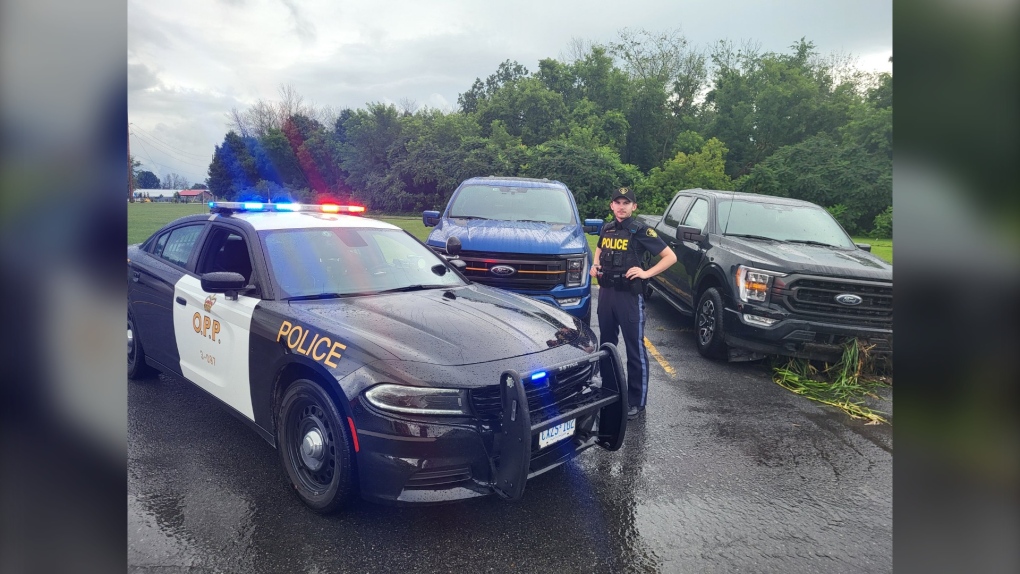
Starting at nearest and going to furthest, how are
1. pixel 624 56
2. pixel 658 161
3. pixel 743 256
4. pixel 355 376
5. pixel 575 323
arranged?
pixel 355 376
pixel 575 323
pixel 743 256
pixel 658 161
pixel 624 56

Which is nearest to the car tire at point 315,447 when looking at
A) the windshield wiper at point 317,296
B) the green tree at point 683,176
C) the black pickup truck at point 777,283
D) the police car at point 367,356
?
the police car at point 367,356

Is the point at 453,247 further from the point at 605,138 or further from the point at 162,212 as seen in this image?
the point at 605,138

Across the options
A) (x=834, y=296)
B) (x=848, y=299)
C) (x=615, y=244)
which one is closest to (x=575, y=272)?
(x=615, y=244)

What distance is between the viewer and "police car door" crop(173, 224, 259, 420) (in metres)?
3.53

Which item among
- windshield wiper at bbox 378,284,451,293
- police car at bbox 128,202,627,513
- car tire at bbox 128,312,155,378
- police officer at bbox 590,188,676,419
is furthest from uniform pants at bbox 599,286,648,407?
car tire at bbox 128,312,155,378

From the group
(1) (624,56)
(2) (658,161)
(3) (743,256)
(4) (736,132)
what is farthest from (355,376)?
(1) (624,56)

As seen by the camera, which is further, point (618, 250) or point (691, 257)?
point (691, 257)

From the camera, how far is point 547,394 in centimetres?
305

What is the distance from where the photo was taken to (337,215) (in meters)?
4.62

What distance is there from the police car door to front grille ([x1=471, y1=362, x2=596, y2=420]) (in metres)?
1.52

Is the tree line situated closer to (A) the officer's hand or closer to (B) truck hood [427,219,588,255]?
(B) truck hood [427,219,588,255]

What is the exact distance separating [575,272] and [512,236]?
2.70ft
